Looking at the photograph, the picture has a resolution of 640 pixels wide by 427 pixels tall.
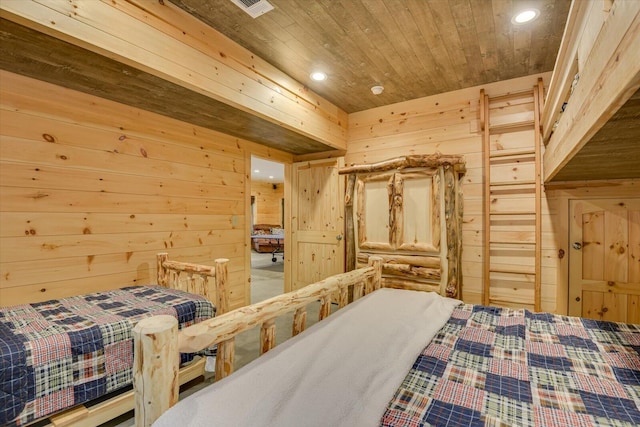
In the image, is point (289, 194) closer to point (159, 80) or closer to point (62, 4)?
point (159, 80)

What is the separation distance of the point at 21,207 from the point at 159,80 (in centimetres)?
129

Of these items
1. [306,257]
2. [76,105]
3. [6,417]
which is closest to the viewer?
[6,417]

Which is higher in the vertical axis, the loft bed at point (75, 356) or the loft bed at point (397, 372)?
the loft bed at point (397, 372)

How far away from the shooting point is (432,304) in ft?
5.96

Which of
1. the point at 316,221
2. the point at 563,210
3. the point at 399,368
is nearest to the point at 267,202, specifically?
the point at 316,221

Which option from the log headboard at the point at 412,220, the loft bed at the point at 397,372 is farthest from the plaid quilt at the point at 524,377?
the log headboard at the point at 412,220

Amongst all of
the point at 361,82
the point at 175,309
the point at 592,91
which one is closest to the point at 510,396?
the point at 592,91

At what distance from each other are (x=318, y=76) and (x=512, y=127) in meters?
2.04

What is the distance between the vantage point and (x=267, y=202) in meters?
11.1

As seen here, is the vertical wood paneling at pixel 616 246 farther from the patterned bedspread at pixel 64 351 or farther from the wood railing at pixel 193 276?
the patterned bedspread at pixel 64 351

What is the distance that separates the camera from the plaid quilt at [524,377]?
88cm

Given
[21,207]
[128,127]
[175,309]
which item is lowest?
[175,309]

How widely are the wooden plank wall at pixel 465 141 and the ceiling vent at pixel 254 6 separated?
84.3 inches

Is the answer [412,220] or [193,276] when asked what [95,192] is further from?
[412,220]
